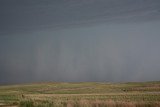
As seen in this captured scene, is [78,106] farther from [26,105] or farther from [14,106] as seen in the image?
[14,106]

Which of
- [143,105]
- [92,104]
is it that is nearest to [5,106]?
[92,104]

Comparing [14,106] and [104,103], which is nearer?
[104,103]

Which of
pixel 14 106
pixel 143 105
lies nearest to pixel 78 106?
pixel 143 105

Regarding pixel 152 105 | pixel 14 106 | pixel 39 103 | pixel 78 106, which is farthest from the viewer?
pixel 14 106

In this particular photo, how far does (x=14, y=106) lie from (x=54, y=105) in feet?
22.9

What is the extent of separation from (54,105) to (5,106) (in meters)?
7.87

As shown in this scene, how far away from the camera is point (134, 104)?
2942 centimetres

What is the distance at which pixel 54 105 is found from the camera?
30984 mm

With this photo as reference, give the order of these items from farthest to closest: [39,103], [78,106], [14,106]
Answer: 1. [14,106]
2. [39,103]
3. [78,106]

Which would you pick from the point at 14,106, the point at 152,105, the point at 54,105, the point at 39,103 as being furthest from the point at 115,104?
the point at 14,106

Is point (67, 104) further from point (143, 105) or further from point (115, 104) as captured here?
point (143, 105)

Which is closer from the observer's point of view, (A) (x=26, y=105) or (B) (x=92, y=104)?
(B) (x=92, y=104)

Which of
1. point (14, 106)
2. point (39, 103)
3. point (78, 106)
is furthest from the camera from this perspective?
point (14, 106)

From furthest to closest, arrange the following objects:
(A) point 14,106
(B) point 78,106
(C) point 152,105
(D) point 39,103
Result: (A) point 14,106 → (D) point 39,103 → (B) point 78,106 → (C) point 152,105
